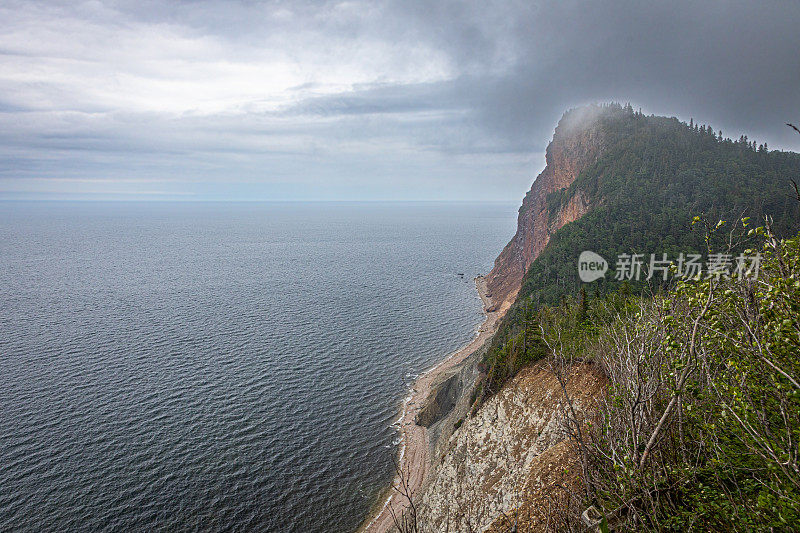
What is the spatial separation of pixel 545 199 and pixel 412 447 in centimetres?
10323

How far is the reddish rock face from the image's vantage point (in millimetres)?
108375

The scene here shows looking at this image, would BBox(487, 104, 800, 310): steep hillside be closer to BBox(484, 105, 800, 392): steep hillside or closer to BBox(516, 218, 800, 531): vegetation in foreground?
BBox(484, 105, 800, 392): steep hillside

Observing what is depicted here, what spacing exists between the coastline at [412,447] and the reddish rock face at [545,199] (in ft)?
132

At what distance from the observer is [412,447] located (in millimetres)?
44094

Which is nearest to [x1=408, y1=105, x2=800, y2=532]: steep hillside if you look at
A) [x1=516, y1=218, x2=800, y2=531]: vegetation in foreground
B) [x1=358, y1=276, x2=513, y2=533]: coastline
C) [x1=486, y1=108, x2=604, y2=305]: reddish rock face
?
[x1=516, y1=218, x2=800, y2=531]: vegetation in foreground

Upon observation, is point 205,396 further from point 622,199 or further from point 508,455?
point 622,199

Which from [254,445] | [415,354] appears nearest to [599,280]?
[415,354]

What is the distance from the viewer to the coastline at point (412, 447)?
1383 inches

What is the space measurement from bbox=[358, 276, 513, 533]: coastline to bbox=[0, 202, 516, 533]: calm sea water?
1350mm

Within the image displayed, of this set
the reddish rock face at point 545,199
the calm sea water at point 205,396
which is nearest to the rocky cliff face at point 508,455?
the calm sea water at point 205,396

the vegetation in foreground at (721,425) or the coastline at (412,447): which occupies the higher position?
the vegetation in foreground at (721,425)

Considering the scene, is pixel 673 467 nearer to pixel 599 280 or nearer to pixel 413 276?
pixel 599 280

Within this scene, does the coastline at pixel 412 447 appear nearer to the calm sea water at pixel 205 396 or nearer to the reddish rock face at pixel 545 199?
the calm sea water at pixel 205 396

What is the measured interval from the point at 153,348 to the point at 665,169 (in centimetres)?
12554
